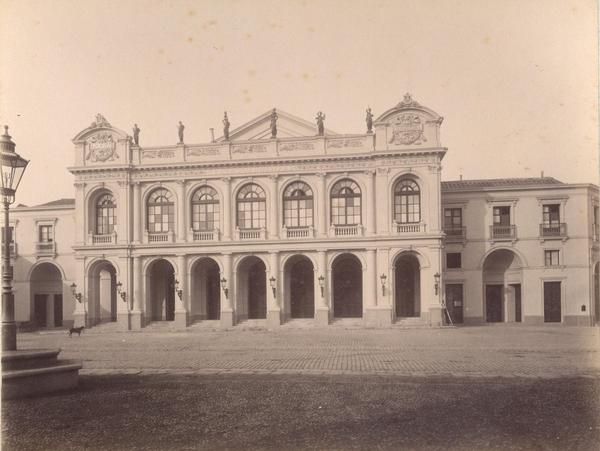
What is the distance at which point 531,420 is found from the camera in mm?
9203

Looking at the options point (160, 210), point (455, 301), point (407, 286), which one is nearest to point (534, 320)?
point (455, 301)

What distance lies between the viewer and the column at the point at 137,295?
115 feet

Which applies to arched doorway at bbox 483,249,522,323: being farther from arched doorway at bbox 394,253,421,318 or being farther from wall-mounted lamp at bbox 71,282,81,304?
wall-mounted lamp at bbox 71,282,81,304

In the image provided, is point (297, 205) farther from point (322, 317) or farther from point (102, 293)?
point (102, 293)

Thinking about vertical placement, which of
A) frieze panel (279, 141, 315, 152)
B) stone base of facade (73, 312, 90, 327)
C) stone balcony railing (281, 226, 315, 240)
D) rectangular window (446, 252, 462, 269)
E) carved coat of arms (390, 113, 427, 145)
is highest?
carved coat of arms (390, 113, 427, 145)

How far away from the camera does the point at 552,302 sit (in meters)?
35.1

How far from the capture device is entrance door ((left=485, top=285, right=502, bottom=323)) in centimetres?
3622

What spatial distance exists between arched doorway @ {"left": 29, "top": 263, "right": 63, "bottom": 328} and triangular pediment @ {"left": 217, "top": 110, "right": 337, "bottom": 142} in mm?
16171

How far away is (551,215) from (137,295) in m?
27.1

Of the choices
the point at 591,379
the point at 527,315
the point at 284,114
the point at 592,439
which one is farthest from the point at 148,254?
the point at 592,439

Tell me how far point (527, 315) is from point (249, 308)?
18.0 meters

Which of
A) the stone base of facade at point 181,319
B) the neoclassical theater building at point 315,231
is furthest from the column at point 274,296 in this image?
the stone base of facade at point 181,319

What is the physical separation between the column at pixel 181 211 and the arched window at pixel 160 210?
0.88 m

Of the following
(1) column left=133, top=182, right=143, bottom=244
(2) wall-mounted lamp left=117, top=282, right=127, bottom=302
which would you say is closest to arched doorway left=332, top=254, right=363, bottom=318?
(1) column left=133, top=182, right=143, bottom=244
